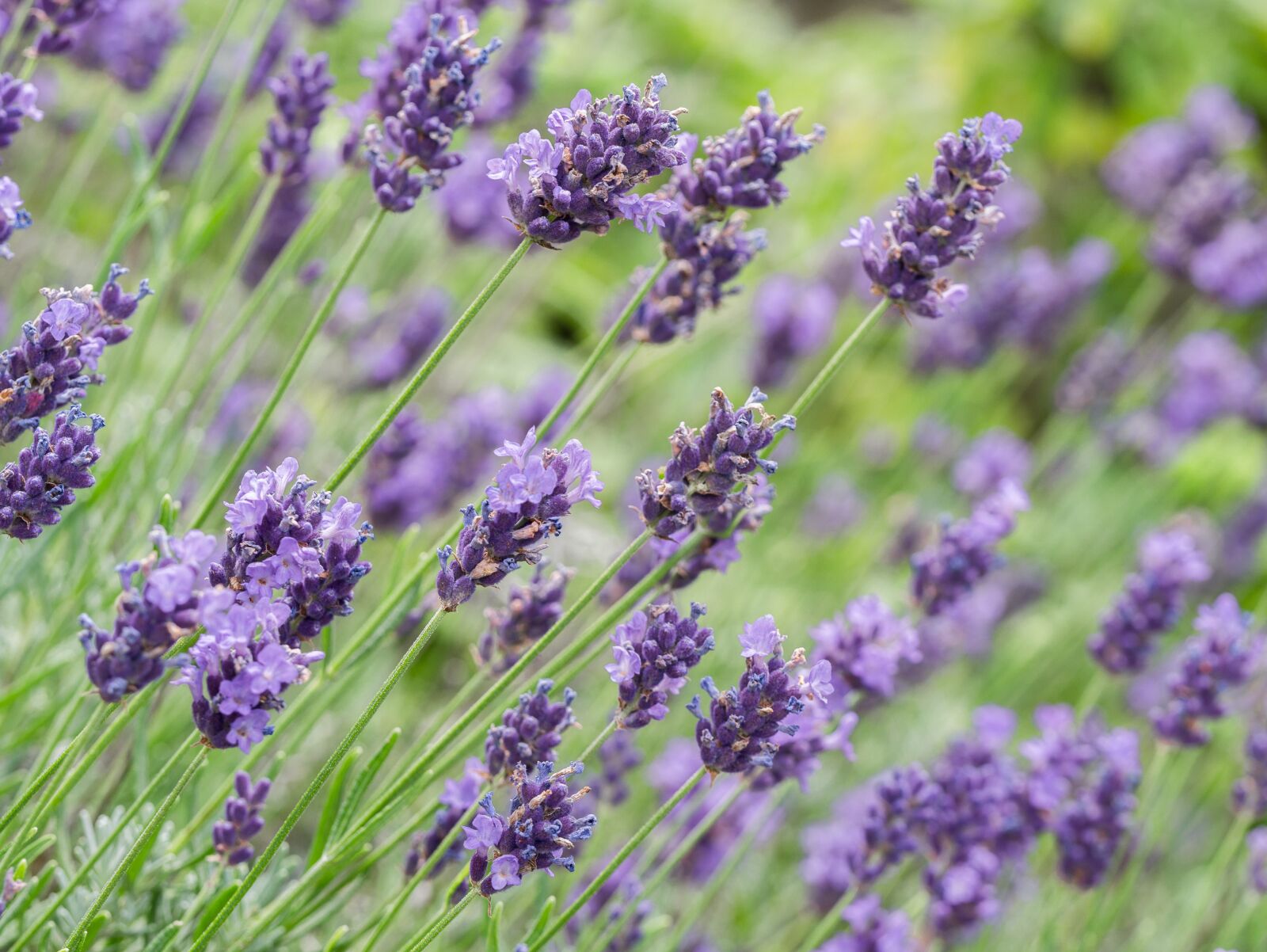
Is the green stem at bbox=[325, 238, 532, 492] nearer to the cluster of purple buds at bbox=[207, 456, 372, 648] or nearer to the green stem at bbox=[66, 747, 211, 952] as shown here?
the cluster of purple buds at bbox=[207, 456, 372, 648]

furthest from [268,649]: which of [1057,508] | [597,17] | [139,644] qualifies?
[597,17]

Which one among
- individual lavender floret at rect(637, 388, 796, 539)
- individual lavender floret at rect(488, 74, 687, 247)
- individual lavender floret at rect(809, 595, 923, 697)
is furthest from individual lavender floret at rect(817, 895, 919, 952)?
individual lavender floret at rect(488, 74, 687, 247)

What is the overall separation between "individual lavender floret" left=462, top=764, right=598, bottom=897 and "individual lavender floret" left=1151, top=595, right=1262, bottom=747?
1.28m

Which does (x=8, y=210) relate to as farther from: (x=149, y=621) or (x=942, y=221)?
(x=942, y=221)

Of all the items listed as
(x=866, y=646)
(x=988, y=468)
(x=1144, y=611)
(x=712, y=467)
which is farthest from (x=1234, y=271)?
(x=712, y=467)

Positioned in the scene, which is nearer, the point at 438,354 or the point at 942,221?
the point at 438,354

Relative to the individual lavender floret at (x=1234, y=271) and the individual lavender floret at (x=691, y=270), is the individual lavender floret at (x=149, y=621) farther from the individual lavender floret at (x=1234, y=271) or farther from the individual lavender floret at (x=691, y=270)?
the individual lavender floret at (x=1234, y=271)

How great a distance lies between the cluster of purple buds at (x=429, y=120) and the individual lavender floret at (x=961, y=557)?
3.33 feet

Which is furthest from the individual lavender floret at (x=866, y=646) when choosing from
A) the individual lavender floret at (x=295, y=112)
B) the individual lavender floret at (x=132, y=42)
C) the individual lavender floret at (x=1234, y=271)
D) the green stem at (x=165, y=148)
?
the individual lavender floret at (x=1234, y=271)

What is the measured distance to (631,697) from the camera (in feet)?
4.82

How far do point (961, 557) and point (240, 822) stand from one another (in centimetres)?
119

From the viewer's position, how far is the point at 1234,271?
3818mm

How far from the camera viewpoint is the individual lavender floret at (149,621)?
1.15 meters

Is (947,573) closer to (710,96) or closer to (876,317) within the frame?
(876,317)
